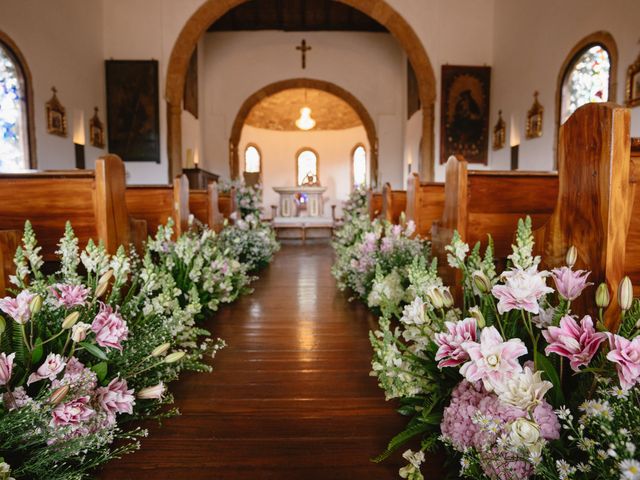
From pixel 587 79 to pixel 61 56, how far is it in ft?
24.0

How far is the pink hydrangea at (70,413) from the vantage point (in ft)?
3.86

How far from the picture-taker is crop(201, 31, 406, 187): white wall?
39.7ft

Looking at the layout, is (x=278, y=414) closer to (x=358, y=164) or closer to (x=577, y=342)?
(x=577, y=342)

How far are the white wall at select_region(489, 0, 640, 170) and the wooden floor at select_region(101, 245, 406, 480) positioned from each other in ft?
14.5

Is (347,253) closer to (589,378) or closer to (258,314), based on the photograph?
(258,314)

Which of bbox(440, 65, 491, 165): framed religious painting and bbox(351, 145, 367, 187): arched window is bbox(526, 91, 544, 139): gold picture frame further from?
bbox(351, 145, 367, 187): arched window

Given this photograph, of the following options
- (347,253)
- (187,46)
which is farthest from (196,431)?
(187,46)

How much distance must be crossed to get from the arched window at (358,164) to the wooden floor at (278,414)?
1318cm

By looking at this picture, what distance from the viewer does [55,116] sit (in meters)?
6.72

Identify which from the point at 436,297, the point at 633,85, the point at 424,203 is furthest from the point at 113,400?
the point at 633,85

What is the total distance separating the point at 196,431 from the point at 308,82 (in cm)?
1148

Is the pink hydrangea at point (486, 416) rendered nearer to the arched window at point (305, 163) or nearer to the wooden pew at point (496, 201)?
the wooden pew at point (496, 201)

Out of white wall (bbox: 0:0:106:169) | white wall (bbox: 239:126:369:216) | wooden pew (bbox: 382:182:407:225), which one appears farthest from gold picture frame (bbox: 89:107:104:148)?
white wall (bbox: 239:126:369:216)

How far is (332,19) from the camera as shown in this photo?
11.6 metres
